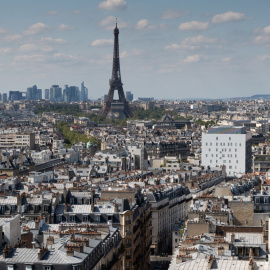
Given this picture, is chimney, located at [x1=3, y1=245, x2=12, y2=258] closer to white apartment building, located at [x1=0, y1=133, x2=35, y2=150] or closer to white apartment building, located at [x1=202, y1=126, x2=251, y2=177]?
white apartment building, located at [x1=202, y1=126, x2=251, y2=177]

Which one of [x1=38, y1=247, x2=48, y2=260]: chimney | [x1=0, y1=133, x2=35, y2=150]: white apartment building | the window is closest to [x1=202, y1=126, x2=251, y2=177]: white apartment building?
[x1=0, y1=133, x2=35, y2=150]: white apartment building

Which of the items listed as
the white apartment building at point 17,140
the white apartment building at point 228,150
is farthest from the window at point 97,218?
the white apartment building at point 17,140

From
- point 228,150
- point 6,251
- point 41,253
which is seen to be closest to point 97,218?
point 6,251

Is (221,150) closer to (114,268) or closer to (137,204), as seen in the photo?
(137,204)

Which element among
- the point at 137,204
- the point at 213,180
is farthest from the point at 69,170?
the point at 137,204

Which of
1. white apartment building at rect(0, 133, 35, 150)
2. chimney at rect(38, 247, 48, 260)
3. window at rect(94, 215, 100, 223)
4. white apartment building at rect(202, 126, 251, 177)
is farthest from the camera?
white apartment building at rect(0, 133, 35, 150)

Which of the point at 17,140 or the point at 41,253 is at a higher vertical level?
the point at 41,253

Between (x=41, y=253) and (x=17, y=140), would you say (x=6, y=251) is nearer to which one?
(x=41, y=253)
